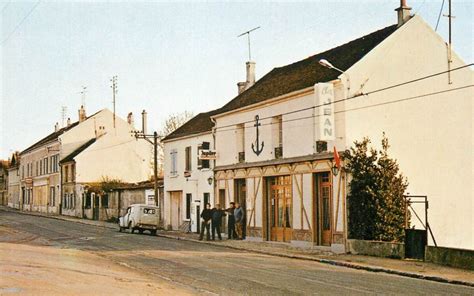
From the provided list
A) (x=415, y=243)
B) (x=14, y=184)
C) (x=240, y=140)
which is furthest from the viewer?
(x=14, y=184)

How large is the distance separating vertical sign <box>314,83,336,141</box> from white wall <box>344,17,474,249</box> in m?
0.64

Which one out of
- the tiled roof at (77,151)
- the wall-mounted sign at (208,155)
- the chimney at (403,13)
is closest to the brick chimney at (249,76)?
the wall-mounted sign at (208,155)

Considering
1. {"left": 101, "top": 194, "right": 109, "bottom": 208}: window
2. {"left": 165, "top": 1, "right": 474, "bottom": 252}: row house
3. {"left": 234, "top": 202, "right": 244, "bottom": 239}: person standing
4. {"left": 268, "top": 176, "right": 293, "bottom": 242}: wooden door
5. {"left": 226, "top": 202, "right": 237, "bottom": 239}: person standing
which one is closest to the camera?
{"left": 165, "top": 1, "right": 474, "bottom": 252}: row house

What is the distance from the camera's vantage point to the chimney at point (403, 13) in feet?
89.5

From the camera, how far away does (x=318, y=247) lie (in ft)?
88.3

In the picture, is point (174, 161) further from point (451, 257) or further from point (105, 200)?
point (451, 257)

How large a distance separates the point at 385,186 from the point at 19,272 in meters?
14.1

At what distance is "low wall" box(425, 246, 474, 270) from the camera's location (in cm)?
1945

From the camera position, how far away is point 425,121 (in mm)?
27344

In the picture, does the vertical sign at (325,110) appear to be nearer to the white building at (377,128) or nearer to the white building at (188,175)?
the white building at (377,128)

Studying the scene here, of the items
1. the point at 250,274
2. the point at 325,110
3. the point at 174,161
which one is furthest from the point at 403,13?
the point at 174,161

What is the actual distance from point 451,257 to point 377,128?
24.1 feet

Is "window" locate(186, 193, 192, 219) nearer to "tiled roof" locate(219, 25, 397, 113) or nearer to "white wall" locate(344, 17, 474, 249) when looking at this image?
"tiled roof" locate(219, 25, 397, 113)

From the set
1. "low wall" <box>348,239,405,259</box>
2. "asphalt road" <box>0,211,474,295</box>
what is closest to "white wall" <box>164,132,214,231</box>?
"asphalt road" <box>0,211,474,295</box>
